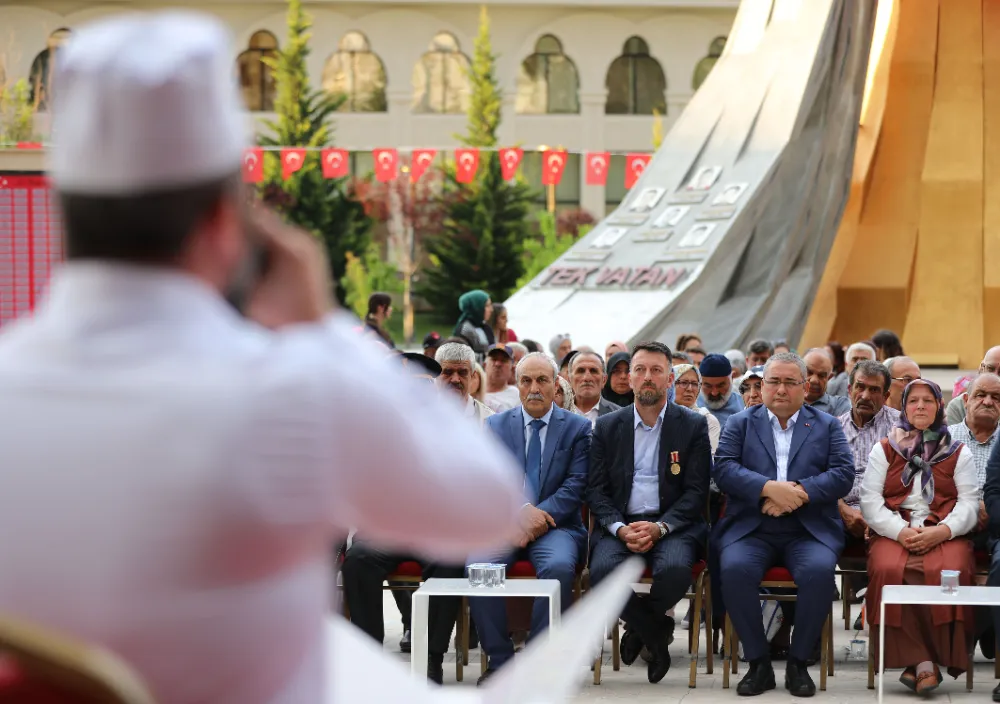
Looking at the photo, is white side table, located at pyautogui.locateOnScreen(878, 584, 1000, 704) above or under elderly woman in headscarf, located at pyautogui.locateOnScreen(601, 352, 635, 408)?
under

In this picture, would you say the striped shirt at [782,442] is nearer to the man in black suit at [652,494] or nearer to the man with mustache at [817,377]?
the man in black suit at [652,494]

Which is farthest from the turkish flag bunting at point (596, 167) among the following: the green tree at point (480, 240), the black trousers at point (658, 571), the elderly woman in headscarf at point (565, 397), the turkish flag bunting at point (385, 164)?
the black trousers at point (658, 571)

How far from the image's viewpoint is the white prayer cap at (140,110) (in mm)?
1250

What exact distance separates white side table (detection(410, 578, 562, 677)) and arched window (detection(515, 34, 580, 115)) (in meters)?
33.7

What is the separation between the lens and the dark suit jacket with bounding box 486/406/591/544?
6723 millimetres

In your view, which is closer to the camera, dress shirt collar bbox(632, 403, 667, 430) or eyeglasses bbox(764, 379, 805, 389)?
eyeglasses bbox(764, 379, 805, 389)

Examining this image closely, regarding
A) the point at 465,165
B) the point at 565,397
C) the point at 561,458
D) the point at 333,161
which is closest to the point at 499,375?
the point at 565,397

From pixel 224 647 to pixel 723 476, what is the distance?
18.0 feet

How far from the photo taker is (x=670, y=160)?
1600 centimetres

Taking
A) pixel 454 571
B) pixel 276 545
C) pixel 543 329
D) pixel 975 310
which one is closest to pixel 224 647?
pixel 276 545

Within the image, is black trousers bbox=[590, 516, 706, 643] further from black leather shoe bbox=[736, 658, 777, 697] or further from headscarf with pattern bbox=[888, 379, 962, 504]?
headscarf with pattern bbox=[888, 379, 962, 504]

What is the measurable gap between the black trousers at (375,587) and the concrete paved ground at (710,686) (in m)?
0.22

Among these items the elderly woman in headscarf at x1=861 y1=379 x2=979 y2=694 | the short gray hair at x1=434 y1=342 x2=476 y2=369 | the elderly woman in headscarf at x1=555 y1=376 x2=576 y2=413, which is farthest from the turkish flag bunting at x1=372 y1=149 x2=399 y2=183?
the elderly woman in headscarf at x1=861 y1=379 x2=979 y2=694

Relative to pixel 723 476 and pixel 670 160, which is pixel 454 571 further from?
pixel 670 160
